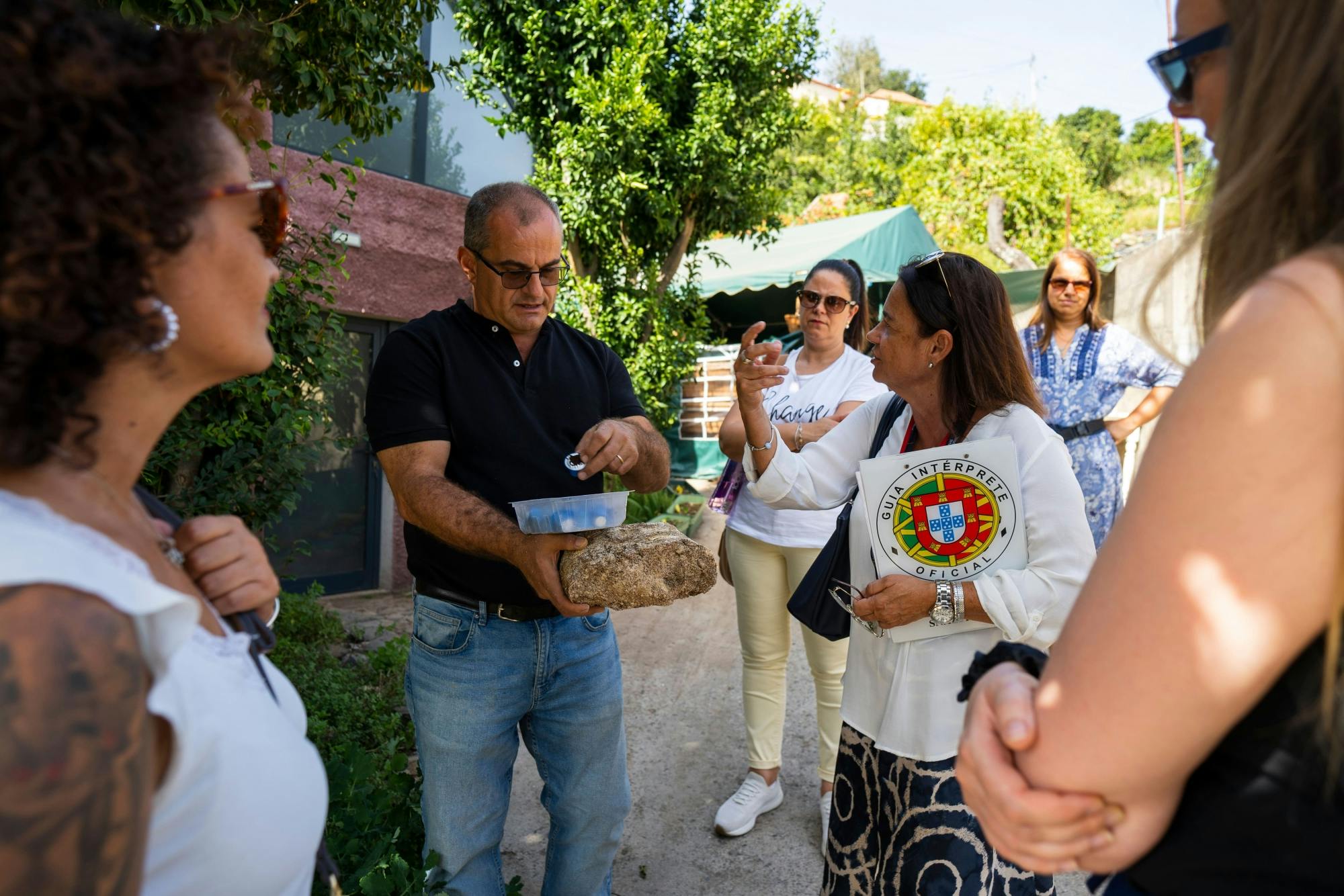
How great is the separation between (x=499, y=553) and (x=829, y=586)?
99 cm

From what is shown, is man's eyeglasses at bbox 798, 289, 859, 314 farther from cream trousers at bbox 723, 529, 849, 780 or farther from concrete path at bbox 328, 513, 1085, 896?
concrete path at bbox 328, 513, 1085, 896

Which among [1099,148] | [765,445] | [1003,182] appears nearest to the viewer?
[765,445]

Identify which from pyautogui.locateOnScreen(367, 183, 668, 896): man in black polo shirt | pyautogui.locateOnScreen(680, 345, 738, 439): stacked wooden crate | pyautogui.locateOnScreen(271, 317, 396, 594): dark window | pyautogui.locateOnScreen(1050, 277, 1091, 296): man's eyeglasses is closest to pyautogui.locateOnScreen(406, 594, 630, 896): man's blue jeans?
pyautogui.locateOnScreen(367, 183, 668, 896): man in black polo shirt

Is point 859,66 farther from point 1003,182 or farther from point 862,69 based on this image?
point 1003,182

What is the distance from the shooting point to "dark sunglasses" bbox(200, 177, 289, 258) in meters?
1.21

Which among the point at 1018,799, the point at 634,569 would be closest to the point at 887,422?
the point at 634,569

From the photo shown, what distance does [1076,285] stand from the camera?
4.42m

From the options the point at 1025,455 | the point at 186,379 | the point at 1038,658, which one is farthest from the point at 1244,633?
the point at 1025,455

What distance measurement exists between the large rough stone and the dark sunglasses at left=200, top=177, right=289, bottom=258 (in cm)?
112

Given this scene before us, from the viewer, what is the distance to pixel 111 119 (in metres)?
0.92

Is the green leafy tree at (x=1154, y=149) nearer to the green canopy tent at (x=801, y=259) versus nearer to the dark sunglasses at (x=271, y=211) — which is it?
the green canopy tent at (x=801, y=259)

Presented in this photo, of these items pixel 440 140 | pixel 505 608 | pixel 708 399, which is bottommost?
pixel 708 399

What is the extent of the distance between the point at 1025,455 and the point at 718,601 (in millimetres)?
4683

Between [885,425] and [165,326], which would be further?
[885,425]
